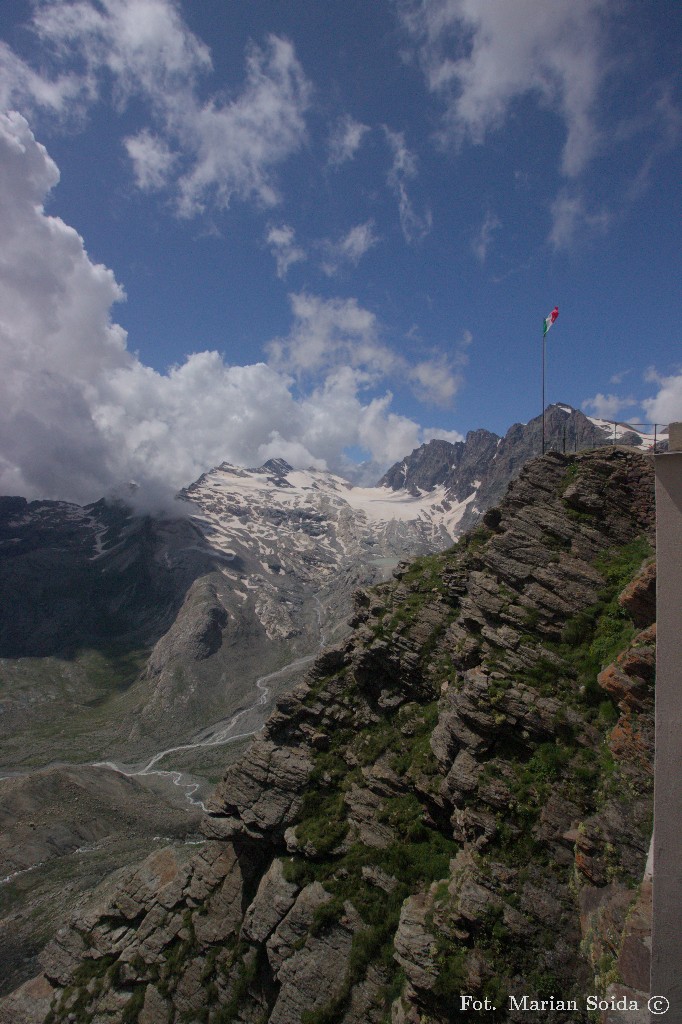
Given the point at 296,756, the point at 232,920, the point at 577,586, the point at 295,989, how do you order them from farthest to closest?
the point at 296,756 < the point at 232,920 < the point at 577,586 < the point at 295,989

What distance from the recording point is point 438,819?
24344mm

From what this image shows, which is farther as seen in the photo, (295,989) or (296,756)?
(296,756)

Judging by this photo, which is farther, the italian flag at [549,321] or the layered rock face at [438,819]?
the italian flag at [549,321]

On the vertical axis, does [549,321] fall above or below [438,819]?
above

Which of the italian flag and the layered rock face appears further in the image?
the italian flag

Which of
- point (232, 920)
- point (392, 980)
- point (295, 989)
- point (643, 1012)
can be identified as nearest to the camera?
point (643, 1012)

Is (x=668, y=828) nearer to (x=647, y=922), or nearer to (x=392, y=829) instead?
(x=647, y=922)

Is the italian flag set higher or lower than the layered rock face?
higher

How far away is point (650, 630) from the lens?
19047mm

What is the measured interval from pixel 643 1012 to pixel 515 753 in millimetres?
8625

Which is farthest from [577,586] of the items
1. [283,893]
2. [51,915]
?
[51,915]

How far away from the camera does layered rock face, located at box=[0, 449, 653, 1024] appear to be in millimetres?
17594

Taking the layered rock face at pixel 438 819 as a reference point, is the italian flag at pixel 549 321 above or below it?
above

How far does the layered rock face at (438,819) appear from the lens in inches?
693
